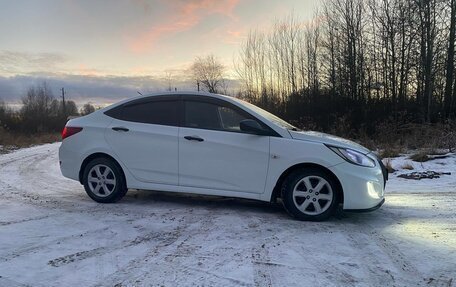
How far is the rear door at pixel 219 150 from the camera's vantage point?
5.32 meters

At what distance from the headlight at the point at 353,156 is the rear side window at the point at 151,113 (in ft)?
7.87

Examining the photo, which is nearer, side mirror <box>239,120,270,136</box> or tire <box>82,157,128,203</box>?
side mirror <box>239,120,270,136</box>

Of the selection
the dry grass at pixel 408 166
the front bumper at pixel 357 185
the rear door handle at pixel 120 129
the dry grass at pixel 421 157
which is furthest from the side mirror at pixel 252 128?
the dry grass at pixel 421 157

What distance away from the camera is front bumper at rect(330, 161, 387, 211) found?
4.94 m

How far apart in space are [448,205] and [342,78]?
21.0 meters

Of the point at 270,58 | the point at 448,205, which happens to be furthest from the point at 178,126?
the point at 270,58

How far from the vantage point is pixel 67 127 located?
6.36m

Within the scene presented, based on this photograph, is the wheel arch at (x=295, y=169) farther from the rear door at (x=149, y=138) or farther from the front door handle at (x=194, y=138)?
the rear door at (x=149, y=138)

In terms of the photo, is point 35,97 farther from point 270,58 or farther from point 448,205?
point 448,205

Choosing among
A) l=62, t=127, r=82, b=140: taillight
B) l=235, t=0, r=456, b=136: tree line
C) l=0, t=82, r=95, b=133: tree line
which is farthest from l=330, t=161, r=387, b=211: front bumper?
l=0, t=82, r=95, b=133: tree line

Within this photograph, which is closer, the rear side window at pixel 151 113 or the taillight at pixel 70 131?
the rear side window at pixel 151 113

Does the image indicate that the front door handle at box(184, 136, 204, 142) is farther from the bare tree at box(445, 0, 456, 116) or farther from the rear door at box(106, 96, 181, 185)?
the bare tree at box(445, 0, 456, 116)

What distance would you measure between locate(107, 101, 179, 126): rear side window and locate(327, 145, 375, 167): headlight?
2400mm

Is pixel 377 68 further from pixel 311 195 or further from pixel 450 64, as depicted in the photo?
pixel 311 195
